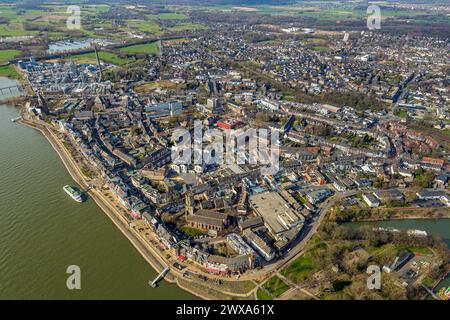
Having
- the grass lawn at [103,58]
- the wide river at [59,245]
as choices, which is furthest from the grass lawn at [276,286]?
the grass lawn at [103,58]

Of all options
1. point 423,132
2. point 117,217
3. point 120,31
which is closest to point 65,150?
point 117,217

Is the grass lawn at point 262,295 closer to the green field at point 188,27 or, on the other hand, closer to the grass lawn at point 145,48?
the grass lawn at point 145,48

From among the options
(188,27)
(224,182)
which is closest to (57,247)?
(224,182)

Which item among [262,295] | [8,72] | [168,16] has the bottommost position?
[262,295]

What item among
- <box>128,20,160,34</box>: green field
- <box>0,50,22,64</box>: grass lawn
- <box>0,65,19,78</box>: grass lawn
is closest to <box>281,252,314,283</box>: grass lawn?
<box>0,65,19,78</box>: grass lawn

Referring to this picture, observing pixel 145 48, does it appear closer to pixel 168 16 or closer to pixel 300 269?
pixel 168 16

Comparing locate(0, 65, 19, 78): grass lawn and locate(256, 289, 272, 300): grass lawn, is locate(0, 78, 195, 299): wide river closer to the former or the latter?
locate(256, 289, 272, 300): grass lawn
